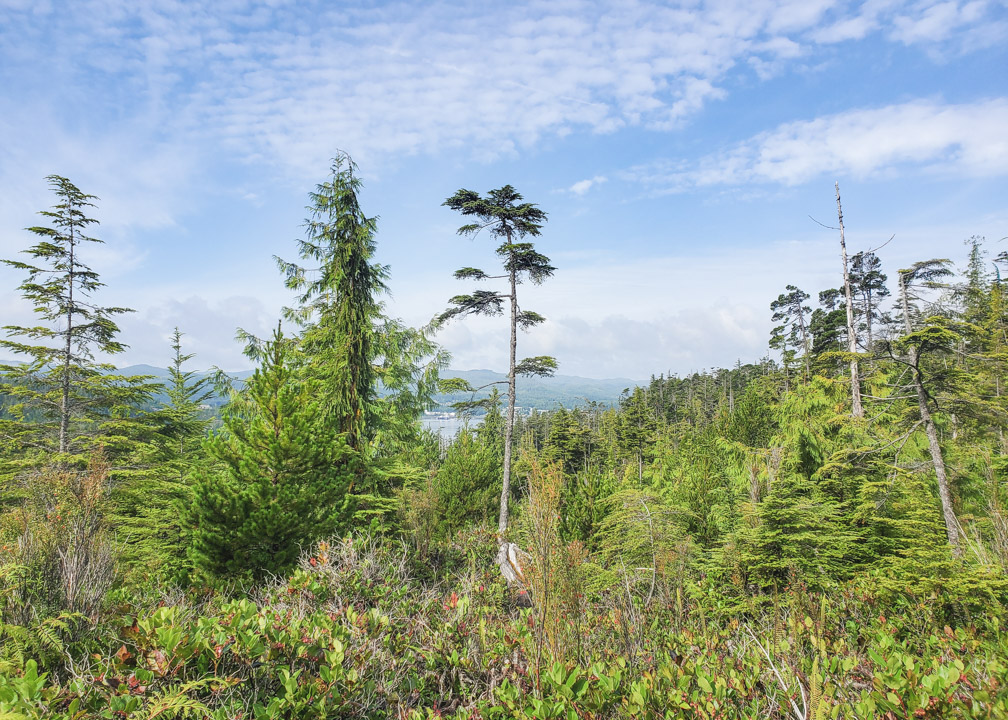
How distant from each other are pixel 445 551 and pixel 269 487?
4457mm

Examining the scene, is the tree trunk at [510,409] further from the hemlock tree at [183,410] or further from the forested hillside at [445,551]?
the hemlock tree at [183,410]

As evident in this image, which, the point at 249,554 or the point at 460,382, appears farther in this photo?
the point at 460,382

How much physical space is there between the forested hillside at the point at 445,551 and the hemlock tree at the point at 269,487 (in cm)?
4

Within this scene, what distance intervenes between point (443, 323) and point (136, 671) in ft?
41.1

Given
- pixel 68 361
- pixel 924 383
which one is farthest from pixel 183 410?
pixel 924 383

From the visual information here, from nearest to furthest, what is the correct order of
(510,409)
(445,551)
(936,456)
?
(936,456)
(445,551)
(510,409)

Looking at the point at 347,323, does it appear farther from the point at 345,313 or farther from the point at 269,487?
the point at 269,487

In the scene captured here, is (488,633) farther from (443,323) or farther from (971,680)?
(443,323)

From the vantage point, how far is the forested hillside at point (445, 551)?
2.71 m

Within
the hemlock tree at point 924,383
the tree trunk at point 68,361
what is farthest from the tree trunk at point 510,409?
the tree trunk at point 68,361

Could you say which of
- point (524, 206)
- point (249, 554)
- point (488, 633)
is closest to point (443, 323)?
point (524, 206)

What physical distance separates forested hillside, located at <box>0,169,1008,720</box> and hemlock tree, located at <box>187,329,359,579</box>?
0.14 feet

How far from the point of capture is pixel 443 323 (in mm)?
14500

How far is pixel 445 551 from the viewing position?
378 inches
